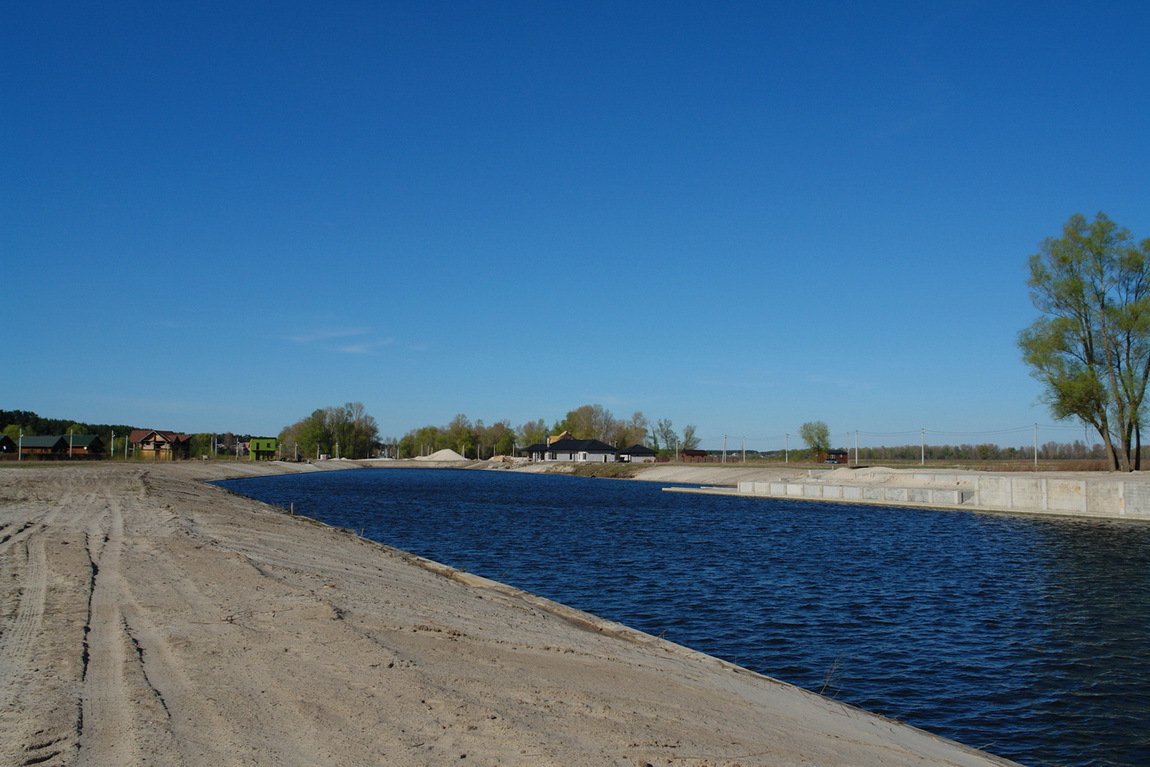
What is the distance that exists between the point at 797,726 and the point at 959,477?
170 feet

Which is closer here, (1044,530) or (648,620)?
(648,620)

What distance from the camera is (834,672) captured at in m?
12.3

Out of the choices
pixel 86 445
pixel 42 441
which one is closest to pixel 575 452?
pixel 86 445

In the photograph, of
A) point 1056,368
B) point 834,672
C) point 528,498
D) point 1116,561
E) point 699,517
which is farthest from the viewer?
point 528,498

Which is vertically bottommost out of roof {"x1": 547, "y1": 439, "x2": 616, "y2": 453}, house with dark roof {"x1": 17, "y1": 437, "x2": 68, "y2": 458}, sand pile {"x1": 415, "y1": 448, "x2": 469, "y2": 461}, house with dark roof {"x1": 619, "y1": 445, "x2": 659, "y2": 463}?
sand pile {"x1": 415, "y1": 448, "x2": 469, "y2": 461}

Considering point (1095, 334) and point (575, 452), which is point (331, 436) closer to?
point (575, 452)

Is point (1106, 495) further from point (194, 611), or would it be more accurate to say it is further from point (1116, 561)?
point (194, 611)

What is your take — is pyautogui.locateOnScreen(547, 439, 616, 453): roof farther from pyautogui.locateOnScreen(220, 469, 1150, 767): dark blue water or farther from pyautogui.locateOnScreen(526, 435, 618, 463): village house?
pyautogui.locateOnScreen(220, 469, 1150, 767): dark blue water

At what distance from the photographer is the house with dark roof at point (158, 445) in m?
124

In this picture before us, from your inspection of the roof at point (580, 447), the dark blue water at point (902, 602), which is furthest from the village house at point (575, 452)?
the dark blue water at point (902, 602)

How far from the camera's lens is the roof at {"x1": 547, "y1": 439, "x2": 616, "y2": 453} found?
147062 mm

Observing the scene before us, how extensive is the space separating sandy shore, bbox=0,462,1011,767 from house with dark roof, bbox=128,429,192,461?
411ft

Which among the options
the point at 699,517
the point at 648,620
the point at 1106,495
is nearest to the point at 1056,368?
the point at 1106,495

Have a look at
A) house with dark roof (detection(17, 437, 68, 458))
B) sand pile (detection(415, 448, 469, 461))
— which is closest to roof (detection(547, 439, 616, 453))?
sand pile (detection(415, 448, 469, 461))
